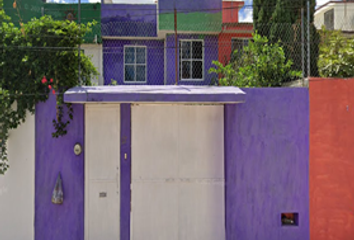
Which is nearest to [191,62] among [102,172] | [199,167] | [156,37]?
[156,37]

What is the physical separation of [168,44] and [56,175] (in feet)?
24.8

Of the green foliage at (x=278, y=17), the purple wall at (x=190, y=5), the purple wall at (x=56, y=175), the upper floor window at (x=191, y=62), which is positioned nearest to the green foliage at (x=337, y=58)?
the green foliage at (x=278, y=17)

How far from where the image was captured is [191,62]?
11898 mm

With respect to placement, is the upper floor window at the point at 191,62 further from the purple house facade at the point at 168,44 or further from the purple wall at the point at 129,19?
the purple wall at the point at 129,19

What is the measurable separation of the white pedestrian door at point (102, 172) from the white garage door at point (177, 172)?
327mm

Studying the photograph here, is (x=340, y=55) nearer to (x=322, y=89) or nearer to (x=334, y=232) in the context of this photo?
(x=322, y=89)

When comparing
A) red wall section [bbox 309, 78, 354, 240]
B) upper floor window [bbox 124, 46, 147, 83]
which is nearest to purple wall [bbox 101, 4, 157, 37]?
upper floor window [bbox 124, 46, 147, 83]

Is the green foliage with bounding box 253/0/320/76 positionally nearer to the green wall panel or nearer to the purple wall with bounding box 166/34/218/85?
the green wall panel

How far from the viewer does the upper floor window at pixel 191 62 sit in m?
12.0

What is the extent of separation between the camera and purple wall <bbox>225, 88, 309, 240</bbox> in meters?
6.30

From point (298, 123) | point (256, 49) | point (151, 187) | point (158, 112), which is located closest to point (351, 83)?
point (298, 123)

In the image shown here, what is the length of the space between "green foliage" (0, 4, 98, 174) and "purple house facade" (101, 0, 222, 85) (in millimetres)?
5638

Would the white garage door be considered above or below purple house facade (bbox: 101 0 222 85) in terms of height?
below

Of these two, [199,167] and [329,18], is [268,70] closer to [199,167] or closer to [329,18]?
[199,167]
